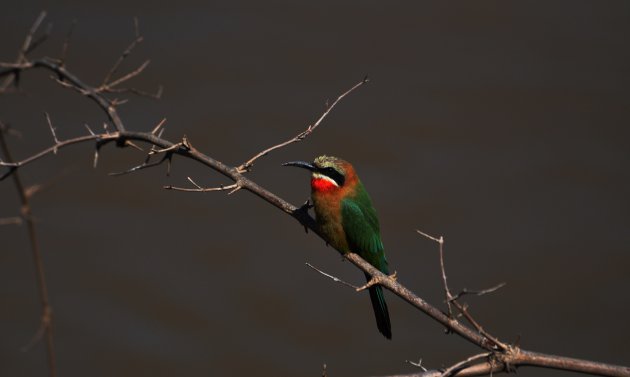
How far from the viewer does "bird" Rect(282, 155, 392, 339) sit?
317cm

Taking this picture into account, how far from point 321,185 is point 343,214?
15 cm

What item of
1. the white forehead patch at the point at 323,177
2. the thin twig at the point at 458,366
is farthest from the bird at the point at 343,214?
the thin twig at the point at 458,366

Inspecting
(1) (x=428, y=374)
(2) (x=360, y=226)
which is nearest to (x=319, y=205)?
(2) (x=360, y=226)

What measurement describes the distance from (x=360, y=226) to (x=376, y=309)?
1.15 feet

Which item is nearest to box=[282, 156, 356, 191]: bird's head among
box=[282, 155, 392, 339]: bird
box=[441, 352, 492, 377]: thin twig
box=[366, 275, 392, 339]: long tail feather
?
box=[282, 155, 392, 339]: bird

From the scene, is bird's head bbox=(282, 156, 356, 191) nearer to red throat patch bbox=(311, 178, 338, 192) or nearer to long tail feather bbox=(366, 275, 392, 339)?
red throat patch bbox=(311, 178, 338, 192)

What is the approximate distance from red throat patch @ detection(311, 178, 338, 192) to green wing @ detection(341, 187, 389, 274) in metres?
0.08

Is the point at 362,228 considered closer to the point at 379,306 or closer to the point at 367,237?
the point at 367,237

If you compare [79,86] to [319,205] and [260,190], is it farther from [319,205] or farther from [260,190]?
[319,205]

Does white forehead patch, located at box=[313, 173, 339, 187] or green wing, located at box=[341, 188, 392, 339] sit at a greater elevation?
white forehead patch, located at box=[313, 173, 339, 187]

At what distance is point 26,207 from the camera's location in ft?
4.81

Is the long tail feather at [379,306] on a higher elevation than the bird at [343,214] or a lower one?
lower

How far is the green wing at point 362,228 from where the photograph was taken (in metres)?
3.22

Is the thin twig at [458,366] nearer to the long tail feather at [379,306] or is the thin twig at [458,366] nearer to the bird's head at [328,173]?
the long tail feather at [379,306]
